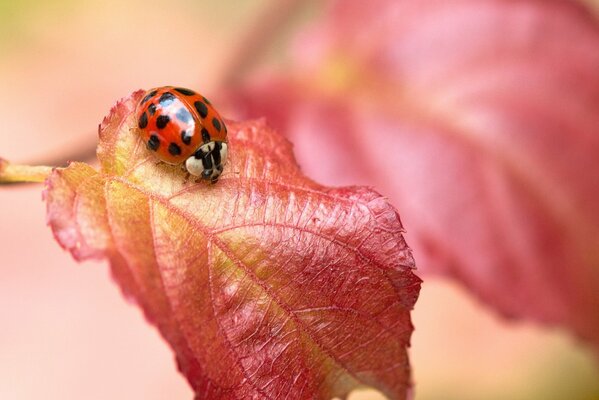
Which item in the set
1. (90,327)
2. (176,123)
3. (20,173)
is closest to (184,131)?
(176,123)

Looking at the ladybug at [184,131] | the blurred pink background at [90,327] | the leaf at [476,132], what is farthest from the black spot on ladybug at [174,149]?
the blurred pink background at [90,327]

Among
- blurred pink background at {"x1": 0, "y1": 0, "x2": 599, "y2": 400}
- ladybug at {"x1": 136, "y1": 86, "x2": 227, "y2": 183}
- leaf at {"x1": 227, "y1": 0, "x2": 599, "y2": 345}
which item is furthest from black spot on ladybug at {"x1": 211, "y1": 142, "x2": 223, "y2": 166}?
blurred pink background at {"x1": 0, "y1": 0, "x2": 599, "y2": 400}

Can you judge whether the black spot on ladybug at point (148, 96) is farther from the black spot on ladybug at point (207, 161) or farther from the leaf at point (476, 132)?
the leaf at point (476, 132)

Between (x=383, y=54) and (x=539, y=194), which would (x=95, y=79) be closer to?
(x=383, y=54)

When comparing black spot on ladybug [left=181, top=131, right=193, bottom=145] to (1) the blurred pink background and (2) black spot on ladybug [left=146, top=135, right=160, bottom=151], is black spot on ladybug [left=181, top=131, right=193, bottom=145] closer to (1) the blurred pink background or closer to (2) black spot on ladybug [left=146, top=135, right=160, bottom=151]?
(2) black spot on ladybug [left=146, top=135, right=160, bottom=151]

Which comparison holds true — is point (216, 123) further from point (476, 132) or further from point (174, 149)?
point (476, 132)

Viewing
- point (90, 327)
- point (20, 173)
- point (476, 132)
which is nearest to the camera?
point (20, 173)

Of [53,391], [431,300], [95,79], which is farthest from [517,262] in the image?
[95,79]
